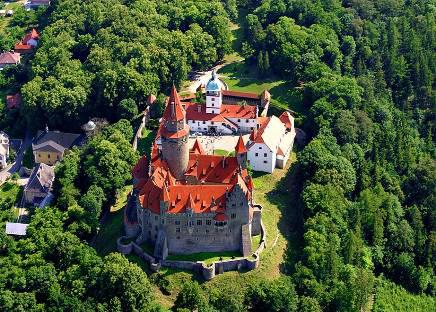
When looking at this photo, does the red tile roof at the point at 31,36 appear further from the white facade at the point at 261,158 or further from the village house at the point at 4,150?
the white facade at the point at 261,158

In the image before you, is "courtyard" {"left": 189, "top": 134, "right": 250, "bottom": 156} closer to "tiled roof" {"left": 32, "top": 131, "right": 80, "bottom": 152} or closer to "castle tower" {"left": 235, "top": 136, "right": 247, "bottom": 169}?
"castle tower" {"left": 235, "top": 136, "right": 247, "bottom": 169}

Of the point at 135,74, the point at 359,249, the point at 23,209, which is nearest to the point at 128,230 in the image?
the point at 23,209

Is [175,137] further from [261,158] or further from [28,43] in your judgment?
[28,43]

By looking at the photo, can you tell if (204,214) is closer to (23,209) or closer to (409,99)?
(23,209)

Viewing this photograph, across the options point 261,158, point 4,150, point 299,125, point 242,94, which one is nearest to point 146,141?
point 242,94

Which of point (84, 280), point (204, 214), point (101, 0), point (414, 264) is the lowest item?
point (414, 264)

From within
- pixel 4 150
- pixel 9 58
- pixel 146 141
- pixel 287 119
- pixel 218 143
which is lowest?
pixel 4 150

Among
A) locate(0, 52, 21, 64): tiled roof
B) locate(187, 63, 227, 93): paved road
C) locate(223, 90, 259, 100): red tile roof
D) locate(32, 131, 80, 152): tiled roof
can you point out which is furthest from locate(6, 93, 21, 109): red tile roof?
locate(223, 90, 259, 100): red tile roof
